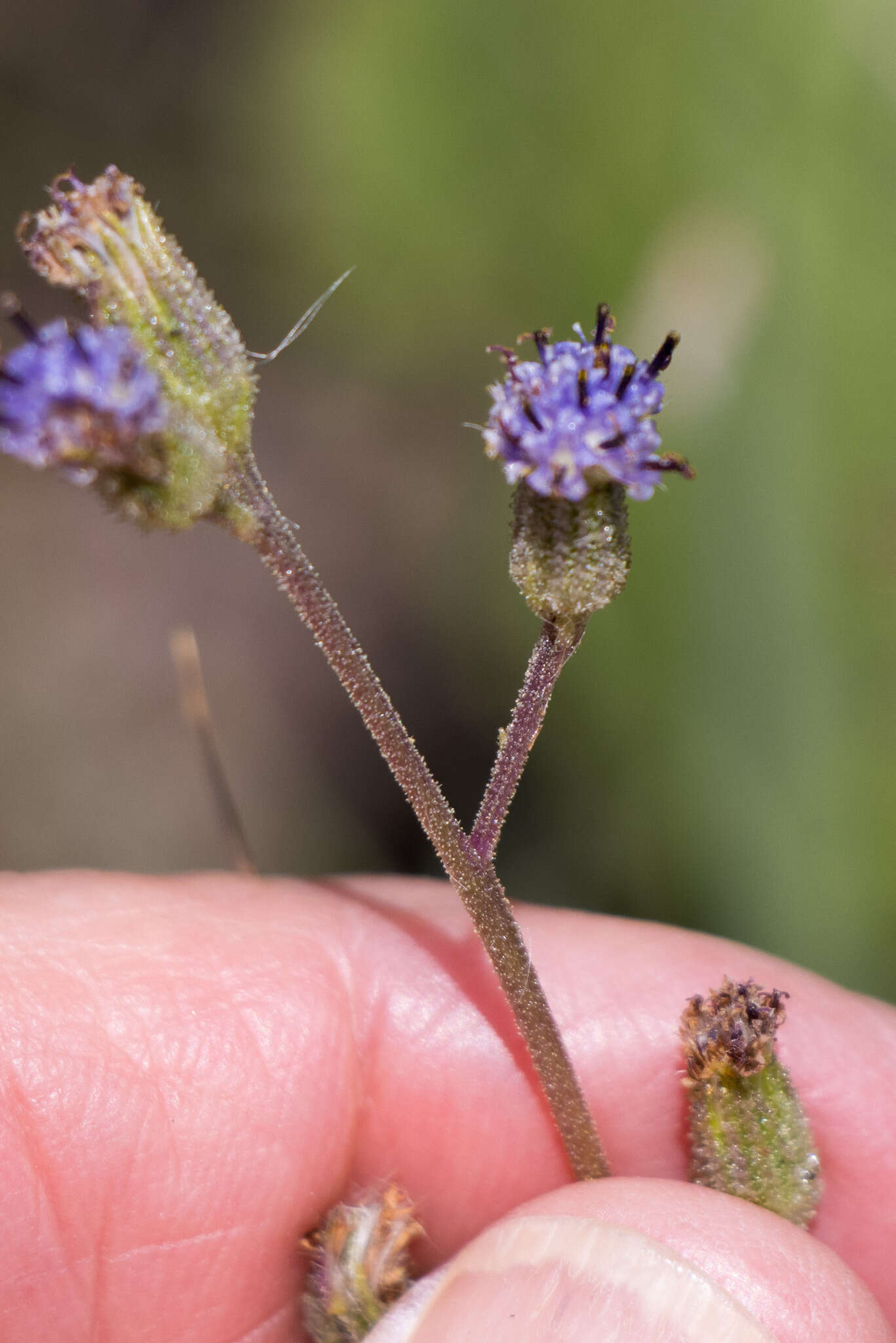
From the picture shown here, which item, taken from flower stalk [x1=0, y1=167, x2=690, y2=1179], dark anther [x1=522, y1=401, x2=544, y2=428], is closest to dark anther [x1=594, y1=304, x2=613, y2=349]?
flower stalk [x1=0, y1=167, x2=690, y2=1179]

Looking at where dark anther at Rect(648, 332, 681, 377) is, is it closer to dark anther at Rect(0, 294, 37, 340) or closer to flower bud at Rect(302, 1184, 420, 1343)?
dark anther at Rect(0, 294, 37, 340)

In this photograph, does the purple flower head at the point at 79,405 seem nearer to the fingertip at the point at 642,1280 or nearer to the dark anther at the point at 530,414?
the dark anther at the point at 530,414

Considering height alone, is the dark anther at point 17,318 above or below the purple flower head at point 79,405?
above

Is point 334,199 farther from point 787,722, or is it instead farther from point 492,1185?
point 492,1185

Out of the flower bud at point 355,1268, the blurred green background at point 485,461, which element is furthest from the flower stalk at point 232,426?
the blurred green background at point 485,461

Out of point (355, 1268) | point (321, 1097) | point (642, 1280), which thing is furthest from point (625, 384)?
point (355, 1268)
